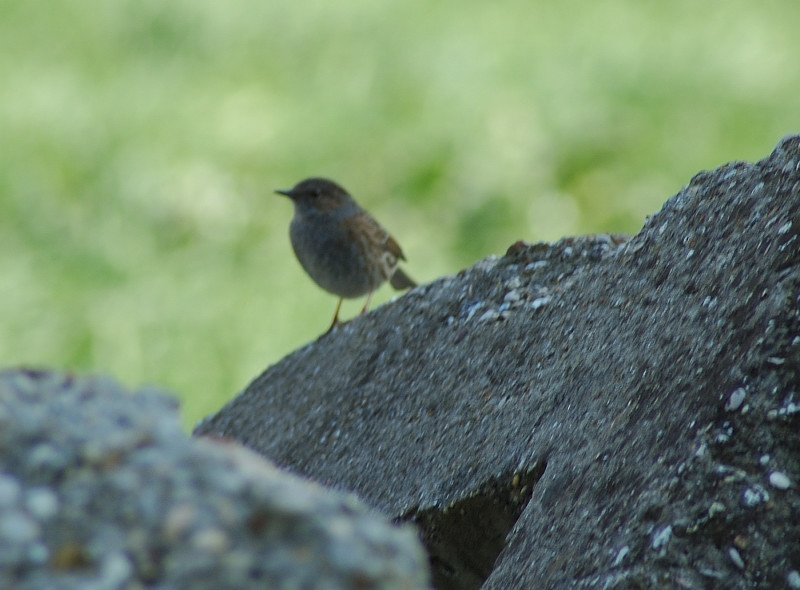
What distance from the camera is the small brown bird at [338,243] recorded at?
5.91 metres

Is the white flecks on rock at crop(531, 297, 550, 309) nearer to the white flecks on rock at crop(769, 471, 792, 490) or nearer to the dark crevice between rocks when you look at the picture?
the dark crevice between rocks

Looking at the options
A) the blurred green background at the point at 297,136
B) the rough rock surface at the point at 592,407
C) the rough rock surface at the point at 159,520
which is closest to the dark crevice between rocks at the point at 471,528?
the rough rock surface at the point at 592,407

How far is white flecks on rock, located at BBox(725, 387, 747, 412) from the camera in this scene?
2084mm

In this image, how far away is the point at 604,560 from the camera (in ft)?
6.66

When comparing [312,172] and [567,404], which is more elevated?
[312,172]

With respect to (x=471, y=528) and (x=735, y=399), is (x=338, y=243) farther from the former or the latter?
(x=735, y=399)

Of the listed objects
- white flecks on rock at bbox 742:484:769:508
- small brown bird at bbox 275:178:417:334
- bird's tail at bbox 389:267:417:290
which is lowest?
white flecks on rock at bbox 742:484:769:508

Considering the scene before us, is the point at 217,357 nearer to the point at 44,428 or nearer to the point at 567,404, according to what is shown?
the point at 567,404

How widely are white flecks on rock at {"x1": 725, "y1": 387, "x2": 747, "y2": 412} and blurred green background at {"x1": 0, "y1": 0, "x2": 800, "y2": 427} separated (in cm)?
358

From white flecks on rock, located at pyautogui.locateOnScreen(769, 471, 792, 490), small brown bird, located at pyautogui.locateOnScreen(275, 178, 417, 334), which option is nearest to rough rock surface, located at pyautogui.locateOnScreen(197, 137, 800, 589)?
white flecks on rock, located at pyautogui.locateOnScreen(769, 471, 792, 490)

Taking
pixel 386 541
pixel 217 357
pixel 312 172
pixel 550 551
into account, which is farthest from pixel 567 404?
pixel 312 172

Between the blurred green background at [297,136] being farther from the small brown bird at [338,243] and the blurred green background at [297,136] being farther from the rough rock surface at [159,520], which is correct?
the rough rock surface at [159,520]

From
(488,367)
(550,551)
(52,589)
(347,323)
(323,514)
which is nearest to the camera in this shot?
(52,589)

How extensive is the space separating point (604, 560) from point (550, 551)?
0.60 ft
